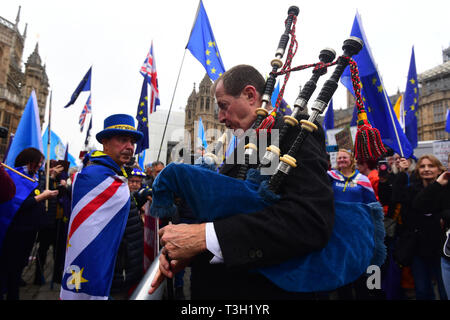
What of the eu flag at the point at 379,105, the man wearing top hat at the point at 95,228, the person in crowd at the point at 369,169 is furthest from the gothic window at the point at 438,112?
the man wearing top hat at the point at 95,228

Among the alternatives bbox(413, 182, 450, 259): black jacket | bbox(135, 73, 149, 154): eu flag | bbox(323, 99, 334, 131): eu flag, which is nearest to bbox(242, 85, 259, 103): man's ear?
bbox(413, 182, 450, 259): black jacket

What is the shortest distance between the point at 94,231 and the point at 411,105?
285 inches

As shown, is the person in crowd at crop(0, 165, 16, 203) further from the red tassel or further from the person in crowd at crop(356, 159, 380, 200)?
the person in crowd at crop(356, 159, 380, 200)

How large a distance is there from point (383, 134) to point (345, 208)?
Result: 2.69 meters

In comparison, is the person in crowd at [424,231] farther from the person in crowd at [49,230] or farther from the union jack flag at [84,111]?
the union jack flag at [84,111]

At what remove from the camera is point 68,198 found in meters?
6.01

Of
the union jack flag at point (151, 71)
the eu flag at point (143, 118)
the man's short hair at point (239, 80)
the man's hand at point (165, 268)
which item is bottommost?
the man's hand at point (165, 268)

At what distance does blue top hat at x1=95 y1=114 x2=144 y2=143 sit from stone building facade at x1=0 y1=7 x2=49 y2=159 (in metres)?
49.6

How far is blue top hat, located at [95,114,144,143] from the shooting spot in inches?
131

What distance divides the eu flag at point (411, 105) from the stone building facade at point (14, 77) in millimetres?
51590

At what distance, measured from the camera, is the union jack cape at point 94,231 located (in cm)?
261

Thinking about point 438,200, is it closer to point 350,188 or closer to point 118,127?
point 350,188

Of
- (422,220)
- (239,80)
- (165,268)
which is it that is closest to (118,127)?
(239,80)
